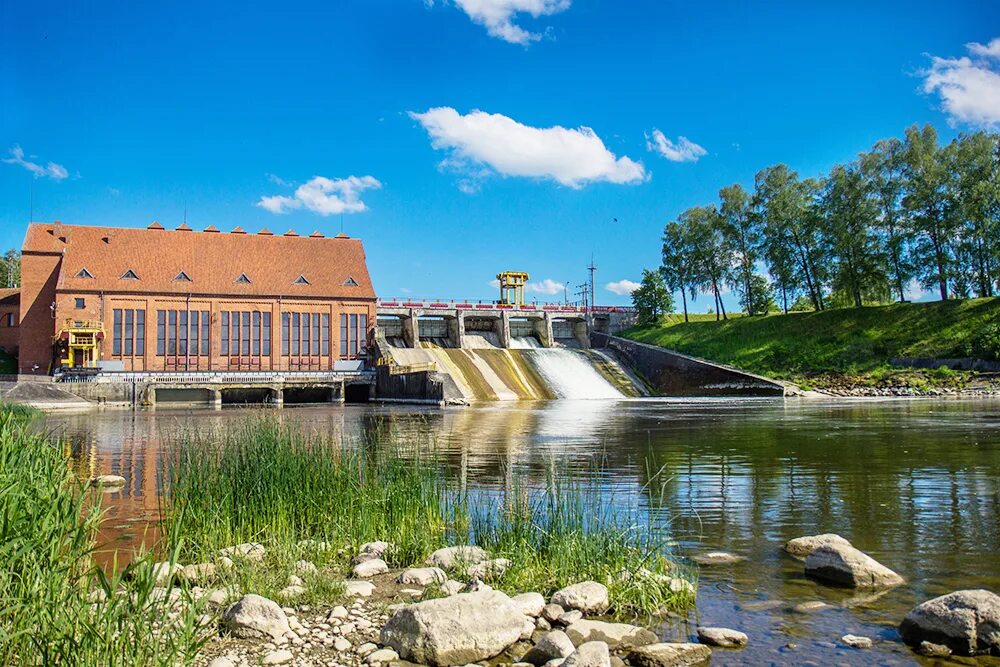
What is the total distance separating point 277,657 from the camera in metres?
5.99

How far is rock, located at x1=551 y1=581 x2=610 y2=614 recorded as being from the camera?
7227 mm

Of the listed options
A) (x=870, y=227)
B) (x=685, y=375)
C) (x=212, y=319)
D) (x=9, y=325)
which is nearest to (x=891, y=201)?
(x=870, y=227)

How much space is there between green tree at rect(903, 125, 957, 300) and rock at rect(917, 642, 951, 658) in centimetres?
6136

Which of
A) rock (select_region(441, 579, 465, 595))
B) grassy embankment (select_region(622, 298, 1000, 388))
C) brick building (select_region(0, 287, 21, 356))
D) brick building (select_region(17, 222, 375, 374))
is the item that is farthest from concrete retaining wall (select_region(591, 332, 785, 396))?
brick building (select_region(0, 287, 21, 356))

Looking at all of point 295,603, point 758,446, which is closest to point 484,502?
point 295,603

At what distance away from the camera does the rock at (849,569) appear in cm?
814

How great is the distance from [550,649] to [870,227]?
66846 millimetres

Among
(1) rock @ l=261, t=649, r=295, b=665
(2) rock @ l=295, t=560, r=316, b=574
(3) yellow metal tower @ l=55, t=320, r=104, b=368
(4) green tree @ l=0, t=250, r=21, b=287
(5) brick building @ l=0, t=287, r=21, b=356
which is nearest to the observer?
(1) rock @ l=261, t=649, r=295, b=665

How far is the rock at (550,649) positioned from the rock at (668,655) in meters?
0.51

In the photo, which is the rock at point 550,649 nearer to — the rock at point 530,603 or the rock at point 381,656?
the rock at point 530,603

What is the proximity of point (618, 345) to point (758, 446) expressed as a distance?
51710 millimetres

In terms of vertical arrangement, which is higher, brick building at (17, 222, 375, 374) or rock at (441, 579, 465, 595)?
brick building at (17, 222, 375, 374)

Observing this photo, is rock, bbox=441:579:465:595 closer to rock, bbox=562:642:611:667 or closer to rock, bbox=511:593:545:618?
rock, bbox=511:593:545:618

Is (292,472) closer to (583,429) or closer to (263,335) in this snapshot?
(583,429)
